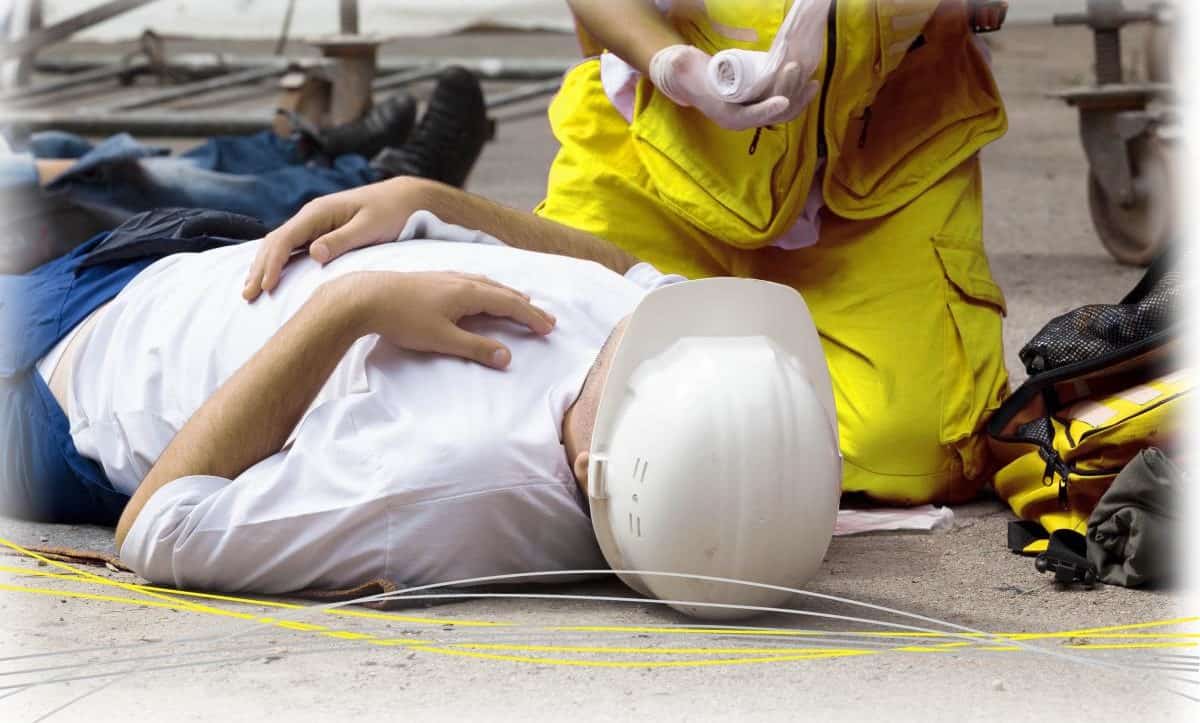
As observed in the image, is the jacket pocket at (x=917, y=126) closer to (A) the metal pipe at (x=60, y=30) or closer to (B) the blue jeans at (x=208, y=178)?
(B) the blue jeans at (x=208, y=178)

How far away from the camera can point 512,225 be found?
2.37 metres

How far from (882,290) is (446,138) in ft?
5.74

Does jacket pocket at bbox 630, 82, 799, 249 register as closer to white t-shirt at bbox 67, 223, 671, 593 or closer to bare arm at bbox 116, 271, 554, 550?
white t-shirt at bbox 67, 223, 671, 593

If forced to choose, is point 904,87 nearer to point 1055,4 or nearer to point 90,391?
point 90,391

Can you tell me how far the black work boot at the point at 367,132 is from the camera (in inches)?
169

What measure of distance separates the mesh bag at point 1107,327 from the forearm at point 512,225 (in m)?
0.61

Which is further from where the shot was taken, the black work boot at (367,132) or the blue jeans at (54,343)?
the black work boot at (367,132)

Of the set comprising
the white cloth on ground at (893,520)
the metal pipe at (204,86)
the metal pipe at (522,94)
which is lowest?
the white cloth on ground at (893,520)

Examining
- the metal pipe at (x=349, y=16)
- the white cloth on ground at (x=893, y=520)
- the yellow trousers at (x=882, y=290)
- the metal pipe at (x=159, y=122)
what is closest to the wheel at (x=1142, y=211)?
the yellow trousers at (x=882, y=290)

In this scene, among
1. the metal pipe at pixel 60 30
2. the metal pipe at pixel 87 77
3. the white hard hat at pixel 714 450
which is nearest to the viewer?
the white hard hat at pixel 714 450

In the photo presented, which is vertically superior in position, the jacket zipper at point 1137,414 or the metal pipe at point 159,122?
the metal pipe at point 159,122

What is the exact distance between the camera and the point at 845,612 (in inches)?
74.8

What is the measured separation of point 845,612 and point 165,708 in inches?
30.8

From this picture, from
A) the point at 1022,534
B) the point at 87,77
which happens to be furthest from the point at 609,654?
the point at 87,77
